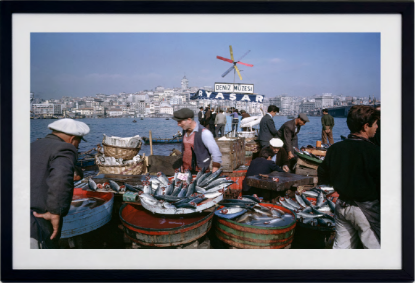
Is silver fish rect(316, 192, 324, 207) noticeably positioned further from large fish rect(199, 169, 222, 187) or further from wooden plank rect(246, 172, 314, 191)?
large fish rect(199, 169, 222, 187)

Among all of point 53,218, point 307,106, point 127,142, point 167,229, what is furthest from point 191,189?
point 127,142

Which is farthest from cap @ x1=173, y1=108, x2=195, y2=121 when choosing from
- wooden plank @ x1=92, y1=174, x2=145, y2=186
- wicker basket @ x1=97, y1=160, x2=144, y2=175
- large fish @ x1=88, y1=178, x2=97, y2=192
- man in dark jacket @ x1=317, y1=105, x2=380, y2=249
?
wicker basket @ x1=97, y1=160, x2=144, y2=175

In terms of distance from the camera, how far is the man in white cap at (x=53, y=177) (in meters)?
2.85

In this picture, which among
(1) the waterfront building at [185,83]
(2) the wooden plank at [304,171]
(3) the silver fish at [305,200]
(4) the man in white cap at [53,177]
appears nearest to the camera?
(4) the man in white cap at [53,177]

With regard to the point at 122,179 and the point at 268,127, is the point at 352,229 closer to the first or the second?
the point at 122,179

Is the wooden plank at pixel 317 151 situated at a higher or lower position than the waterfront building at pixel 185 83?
lower

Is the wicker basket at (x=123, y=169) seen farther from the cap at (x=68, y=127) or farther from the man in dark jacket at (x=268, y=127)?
the cap at (x=68, y=127)

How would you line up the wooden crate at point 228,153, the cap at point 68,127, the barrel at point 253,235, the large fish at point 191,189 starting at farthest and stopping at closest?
the wooden crate at point 228,153
the large fish at point 191,189
the barrel at point 253,235
the cap at point 68,127

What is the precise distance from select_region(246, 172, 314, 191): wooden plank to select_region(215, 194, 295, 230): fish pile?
0.29 meters

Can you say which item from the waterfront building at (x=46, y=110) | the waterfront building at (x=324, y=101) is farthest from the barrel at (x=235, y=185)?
the waterfront building at (x=46, y=110)

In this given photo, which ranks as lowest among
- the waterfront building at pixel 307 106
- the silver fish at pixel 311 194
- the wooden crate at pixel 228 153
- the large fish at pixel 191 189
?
the silver fish at pixel 311 194

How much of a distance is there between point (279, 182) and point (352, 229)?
46.5 inches

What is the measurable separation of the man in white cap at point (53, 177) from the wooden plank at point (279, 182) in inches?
103

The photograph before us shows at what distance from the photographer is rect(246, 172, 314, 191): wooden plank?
4105 millimetres
